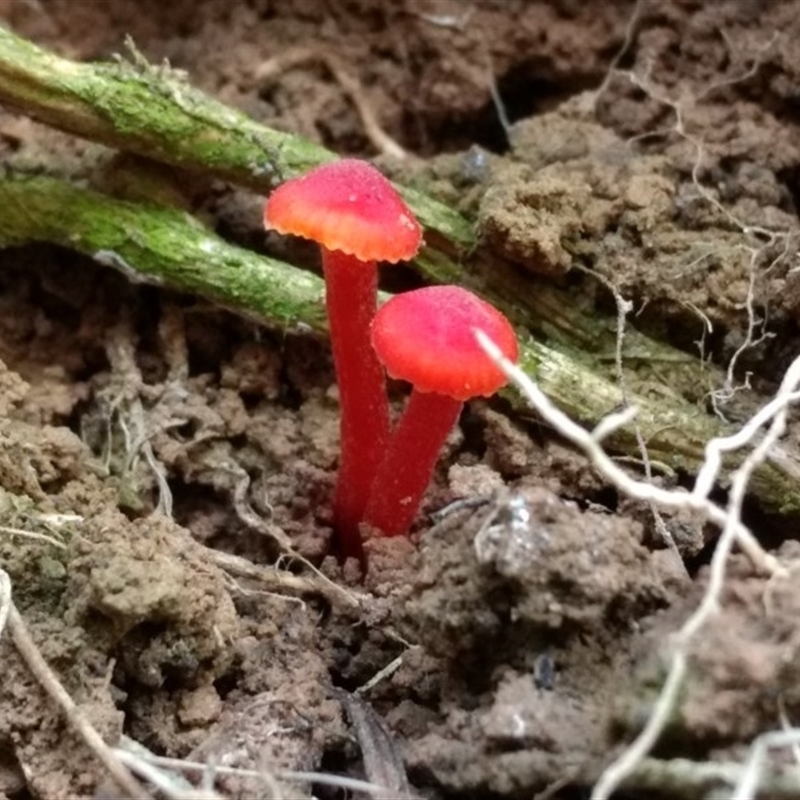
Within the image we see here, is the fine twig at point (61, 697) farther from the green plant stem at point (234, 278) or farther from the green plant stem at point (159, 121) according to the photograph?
the green plant stem at point (159, 121)

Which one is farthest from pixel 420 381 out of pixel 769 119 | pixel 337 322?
pixel 769 119

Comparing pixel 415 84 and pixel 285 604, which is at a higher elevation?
pixel 415 84

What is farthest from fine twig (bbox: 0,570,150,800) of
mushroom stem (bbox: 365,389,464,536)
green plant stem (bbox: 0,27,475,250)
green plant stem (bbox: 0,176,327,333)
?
green plant stem (bbox: 0,27,475,250)

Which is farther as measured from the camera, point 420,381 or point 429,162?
point 429,162

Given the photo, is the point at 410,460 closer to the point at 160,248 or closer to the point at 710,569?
the point at 710,569

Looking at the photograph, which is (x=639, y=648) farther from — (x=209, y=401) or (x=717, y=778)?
(x=209, y=401)
